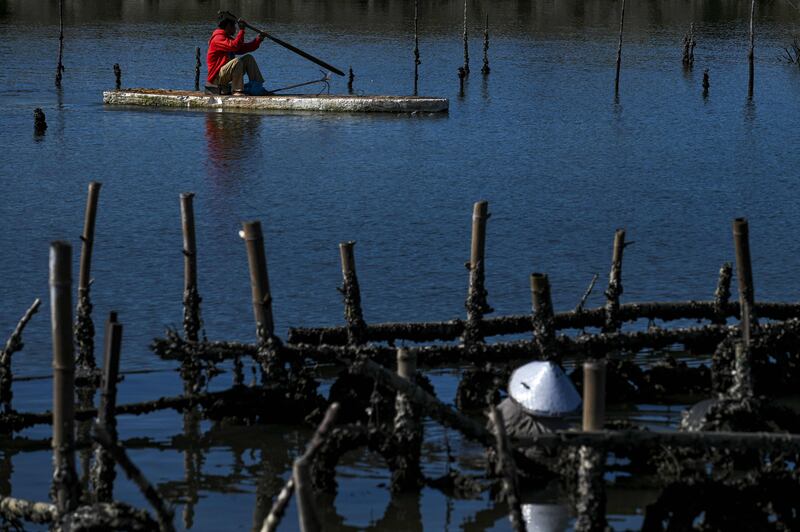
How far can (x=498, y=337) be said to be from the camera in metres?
14.5

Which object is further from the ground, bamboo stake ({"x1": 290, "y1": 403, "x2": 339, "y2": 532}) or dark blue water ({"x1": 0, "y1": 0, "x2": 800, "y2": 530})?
bamboo stake ({"x1": 290, "y1": 403, "x2": 339, "y2": 532})

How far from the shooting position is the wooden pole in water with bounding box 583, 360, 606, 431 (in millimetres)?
8484

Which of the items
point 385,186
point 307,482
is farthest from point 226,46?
point 307,482

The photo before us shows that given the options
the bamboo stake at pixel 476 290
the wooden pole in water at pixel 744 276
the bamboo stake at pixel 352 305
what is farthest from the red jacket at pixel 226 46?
the wooden pole in water at pixel 744 276

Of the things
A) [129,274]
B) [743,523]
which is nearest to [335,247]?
[129,274]

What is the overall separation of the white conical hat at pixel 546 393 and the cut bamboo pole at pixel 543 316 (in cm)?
124

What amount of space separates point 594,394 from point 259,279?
3422mm

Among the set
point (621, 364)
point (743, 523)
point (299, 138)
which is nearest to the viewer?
point (743, 523)

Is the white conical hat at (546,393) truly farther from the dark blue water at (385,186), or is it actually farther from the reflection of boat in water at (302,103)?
the reflection of boat in water at (302,103)

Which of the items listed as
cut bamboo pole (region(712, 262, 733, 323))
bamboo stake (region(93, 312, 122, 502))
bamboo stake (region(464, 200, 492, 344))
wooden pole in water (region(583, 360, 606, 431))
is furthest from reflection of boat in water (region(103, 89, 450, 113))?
wooden pole in water (region(583, 360, 606, 431))

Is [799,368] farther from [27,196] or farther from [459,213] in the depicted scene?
[27,196]

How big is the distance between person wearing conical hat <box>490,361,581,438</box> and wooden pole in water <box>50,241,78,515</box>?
3078 millimetres

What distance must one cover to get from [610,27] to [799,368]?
45738 millimetres

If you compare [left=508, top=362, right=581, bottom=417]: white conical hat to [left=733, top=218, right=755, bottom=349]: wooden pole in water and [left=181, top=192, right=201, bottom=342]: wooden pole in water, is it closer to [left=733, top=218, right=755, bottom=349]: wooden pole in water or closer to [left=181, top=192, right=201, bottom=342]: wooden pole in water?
[left=733, top=218, right=755, bottom=349]: wooden pole in water
